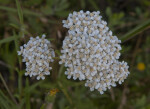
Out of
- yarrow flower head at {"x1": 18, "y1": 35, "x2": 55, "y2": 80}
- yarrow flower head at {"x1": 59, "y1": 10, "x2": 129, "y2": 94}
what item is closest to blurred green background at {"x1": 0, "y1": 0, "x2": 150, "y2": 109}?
yarrow flower head at {"x1": 18, "y1": 35, "x2": 55, "y2": 80}

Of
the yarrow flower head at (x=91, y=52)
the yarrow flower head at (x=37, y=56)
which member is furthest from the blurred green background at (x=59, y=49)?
the yarrow flower head at (x=91, y=52)

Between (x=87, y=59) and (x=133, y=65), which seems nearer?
(x=87, y=59)

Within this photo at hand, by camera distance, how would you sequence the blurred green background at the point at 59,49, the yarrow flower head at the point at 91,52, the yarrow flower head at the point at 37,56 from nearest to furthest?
the yarrow flower head at the point at 91,52 → the yarrow flower head at the point at 37,56 → the blurred green background at the point at 59,49

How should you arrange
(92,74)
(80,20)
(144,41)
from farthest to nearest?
1. (144,41)
2. (80,20)
3. (92,74)

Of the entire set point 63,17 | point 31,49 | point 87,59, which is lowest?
point 87,59

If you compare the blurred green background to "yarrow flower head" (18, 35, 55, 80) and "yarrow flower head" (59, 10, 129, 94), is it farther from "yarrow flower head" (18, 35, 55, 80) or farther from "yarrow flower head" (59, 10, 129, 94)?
"yarrow flower head" (59, 10, 129, 94)

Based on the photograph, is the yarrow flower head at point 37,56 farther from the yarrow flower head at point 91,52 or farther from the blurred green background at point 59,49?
the blurred green background at point 59,49

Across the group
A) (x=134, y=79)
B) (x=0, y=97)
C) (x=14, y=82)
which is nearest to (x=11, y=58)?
(x=14, y=82)

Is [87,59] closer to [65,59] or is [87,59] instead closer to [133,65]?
[65,59]

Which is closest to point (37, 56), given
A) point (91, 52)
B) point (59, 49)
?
point (91, 52)
